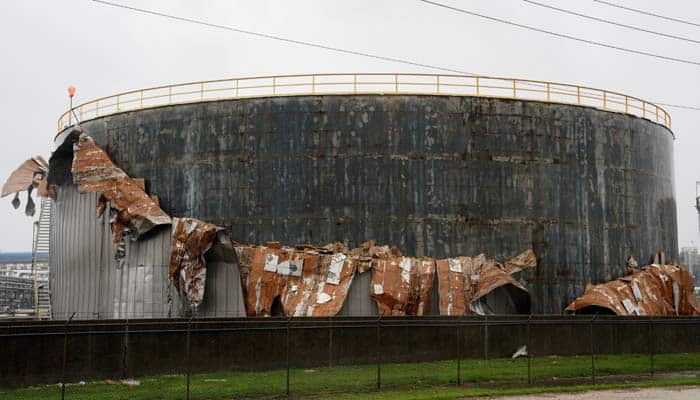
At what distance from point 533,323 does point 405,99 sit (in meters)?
10.7

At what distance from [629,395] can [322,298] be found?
12296mm

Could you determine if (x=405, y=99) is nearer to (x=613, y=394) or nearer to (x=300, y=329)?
(x=300, y=329)

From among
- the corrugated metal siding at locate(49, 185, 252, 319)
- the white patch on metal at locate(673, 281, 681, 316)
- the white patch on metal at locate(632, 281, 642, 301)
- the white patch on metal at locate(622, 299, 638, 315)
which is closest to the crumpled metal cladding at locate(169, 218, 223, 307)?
the corrugated metal siding at locate(49, 185, 252, 319)

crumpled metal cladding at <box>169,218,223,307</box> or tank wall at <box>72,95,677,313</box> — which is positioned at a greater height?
tank wall at <box>72,95,677,313</box>

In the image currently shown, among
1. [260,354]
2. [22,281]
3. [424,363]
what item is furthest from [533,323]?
[22,281]

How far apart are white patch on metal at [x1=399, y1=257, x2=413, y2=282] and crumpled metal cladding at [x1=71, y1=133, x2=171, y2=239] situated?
879 cm

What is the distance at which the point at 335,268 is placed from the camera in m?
30.6

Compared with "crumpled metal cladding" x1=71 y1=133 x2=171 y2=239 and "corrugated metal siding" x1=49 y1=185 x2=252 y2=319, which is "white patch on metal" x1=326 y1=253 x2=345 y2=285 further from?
"crumpled metal cladding" x1=71 y1=133 x2=171 y2=239

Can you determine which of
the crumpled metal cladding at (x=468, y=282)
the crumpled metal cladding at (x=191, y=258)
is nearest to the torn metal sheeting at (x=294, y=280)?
the crumpled metal cladding at (x=191, y=258)

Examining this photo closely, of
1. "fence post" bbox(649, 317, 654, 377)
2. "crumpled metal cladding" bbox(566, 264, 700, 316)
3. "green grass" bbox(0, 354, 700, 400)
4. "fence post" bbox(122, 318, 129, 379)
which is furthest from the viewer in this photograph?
"crumpled metal cladding" bbox(566, 264, 700, 316)

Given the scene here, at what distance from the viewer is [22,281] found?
9662 centimetres

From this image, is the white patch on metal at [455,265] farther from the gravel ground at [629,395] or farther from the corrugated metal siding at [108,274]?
the gravel ground at [629,395]

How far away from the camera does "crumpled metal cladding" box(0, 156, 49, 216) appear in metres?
37.4

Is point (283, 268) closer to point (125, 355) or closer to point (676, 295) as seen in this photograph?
point (125, 355)
